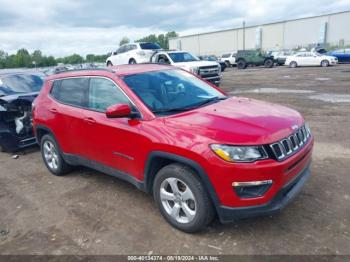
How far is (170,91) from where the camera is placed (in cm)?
408

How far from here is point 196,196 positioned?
3137 mm

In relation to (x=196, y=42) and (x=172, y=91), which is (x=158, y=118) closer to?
(x=172, y=91)

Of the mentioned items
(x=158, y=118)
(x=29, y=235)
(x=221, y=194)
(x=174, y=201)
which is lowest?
(x=29, y=235)

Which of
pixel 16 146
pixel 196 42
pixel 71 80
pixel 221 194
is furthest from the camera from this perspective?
pixel 196 42

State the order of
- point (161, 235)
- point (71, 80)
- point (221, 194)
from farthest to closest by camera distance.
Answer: point (71, 80)
point (161, 235)
point (221, 194)

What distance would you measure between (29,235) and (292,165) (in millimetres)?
3002

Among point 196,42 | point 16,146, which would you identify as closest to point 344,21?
point 196,42

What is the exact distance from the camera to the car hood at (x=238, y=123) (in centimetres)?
295

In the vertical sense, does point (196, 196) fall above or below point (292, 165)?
below

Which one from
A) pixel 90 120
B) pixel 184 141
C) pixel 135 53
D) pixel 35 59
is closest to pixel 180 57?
pixel 135 53

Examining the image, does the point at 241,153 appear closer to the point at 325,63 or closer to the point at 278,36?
the point at 325,63

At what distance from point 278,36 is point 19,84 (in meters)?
72.4

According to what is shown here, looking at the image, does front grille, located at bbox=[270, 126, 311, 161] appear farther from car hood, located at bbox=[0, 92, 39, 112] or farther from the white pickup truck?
the white pickup truck

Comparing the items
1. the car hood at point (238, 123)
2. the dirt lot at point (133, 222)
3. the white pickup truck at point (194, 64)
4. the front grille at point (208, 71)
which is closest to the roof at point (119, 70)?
the car hood at point (238, 123)
